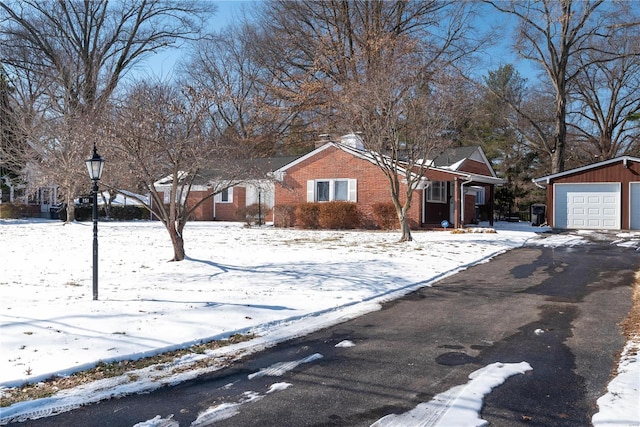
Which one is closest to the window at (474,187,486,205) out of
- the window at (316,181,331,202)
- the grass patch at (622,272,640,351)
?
the window at (316,181,331,202)

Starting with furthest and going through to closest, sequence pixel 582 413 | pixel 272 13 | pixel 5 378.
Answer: pixel 272 13, pixel 5 378, pixel 582 413

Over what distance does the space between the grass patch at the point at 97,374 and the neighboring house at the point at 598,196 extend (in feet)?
69.4

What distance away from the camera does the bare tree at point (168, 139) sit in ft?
33.8

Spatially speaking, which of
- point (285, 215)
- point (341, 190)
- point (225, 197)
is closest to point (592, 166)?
point (341, 190)

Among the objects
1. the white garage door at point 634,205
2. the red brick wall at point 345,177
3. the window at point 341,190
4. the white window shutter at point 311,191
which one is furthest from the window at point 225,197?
the white garage door at point 634,205

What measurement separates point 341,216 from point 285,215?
303 cm

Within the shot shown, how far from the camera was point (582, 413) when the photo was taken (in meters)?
3.87

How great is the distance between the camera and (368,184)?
→ 79.9 ft

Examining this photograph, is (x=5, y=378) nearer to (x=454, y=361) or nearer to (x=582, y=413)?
(x=454, y=361)

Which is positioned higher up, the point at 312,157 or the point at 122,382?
the point at 312,157

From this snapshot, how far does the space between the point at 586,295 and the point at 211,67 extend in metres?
30.6

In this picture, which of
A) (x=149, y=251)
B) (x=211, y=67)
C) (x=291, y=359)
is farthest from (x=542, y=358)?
(x=211, y=67)

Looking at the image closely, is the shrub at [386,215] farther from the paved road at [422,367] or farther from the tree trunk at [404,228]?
the paved road at [422,367]

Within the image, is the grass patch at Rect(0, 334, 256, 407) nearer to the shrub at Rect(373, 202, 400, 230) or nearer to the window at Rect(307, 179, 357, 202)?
the shrub at Rect(373, 202, 400, 230)
